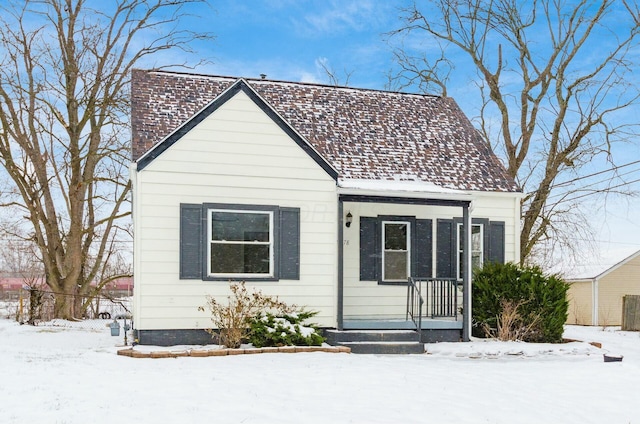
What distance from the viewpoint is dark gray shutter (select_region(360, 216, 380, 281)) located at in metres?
14.6

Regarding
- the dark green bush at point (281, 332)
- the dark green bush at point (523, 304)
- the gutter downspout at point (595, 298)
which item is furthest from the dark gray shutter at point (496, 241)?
the gutter downspout at point (595, 298)

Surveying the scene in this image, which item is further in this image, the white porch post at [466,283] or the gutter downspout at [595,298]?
the gutter downspout at [595,298]

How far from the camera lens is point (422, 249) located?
15094 millimetres

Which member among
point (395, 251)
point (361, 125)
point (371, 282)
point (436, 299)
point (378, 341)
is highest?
point (361, 125)

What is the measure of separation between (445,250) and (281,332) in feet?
16.3

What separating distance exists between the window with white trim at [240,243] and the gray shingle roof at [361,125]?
7.24ft

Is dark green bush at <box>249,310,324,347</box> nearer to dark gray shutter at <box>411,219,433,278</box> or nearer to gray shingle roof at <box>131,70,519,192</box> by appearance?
dark gray shutter at <box>411,219,433,278</box>

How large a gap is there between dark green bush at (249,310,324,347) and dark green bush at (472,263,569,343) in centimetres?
398

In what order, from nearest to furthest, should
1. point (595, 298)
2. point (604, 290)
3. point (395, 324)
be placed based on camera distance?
point (395, 324) → point (595, 298) → point (604, 290)

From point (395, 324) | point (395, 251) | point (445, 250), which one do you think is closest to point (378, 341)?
point (395, 324)

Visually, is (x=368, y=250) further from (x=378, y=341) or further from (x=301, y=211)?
(x=378, y=341)

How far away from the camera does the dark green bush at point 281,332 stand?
11984 mm

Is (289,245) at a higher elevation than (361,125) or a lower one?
lower

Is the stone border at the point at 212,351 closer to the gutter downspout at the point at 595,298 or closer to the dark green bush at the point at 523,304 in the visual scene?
the dark green bush at the point at 523,304
